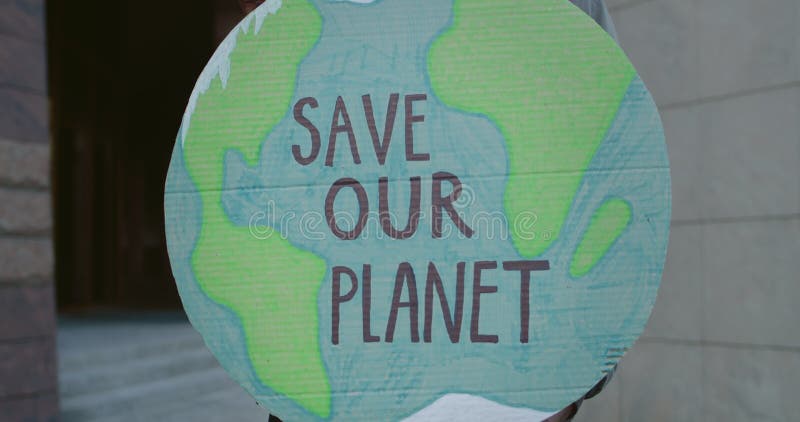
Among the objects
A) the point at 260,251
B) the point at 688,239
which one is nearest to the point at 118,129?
the point at 688,239

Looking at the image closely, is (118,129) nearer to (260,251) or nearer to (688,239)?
(688,239)

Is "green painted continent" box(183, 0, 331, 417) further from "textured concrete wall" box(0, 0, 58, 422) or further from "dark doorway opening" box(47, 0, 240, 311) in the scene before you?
"dark doorway opening" box(47, 0, 240, 311)

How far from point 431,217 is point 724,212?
68.5 inches

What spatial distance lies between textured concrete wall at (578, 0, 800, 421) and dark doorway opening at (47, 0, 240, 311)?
16.5 feet

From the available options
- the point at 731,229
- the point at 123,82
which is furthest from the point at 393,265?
the point at 123,82

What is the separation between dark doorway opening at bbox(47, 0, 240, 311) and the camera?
6.54 metres

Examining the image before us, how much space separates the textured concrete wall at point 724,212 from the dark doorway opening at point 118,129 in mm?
5037

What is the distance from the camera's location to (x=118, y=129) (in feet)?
23.6

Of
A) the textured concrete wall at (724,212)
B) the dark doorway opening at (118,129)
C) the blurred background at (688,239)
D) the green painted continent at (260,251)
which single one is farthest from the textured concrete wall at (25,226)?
the dark doorway opening at (118,129)

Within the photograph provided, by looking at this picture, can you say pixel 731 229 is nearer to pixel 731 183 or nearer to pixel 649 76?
pixel 731 183

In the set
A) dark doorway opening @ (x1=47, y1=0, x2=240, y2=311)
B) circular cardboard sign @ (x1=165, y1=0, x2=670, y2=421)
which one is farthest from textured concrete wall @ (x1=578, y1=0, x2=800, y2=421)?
dark doorway opening @ (x1=47, y1=0, x2=240, y2=311)

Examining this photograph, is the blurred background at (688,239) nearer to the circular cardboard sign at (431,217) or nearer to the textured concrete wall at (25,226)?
the textured concrete wall at (25,226)

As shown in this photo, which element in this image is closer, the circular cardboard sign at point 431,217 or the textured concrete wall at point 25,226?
the circular cardboard sign at point 431,217

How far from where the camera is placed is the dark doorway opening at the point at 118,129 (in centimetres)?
654
